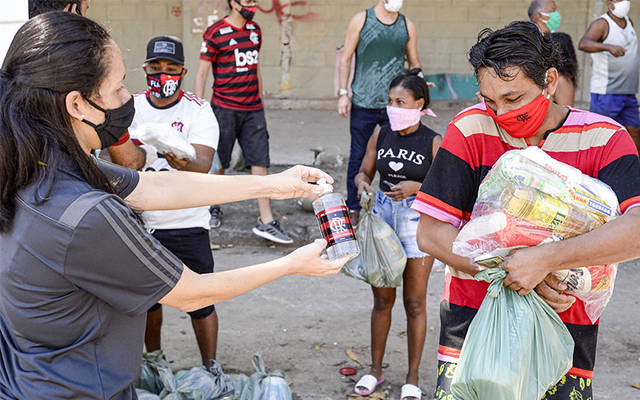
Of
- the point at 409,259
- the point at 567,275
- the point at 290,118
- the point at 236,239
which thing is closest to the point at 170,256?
the point at 567,275

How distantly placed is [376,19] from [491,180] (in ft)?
14.9

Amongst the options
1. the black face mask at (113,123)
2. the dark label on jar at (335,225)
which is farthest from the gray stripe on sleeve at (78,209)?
the dark label on jar at (335,225)

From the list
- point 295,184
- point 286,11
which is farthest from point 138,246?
point 286,11

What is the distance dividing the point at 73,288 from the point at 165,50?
8.33 ft

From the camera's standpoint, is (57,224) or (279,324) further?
(279,324)

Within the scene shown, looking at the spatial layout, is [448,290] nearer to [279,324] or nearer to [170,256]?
[170,256]

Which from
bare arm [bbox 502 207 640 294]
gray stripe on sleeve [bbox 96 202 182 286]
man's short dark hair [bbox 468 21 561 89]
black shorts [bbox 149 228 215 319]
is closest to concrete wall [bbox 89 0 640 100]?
black shorts [bbox 149 228 215 319]

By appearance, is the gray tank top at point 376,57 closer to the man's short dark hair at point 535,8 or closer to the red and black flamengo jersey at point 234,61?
the red and black flamengo jersey at point 234,61

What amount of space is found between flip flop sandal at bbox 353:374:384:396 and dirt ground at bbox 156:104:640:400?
0.31 feet

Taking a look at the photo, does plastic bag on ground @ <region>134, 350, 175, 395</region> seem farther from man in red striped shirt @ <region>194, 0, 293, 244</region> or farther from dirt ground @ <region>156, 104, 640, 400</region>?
man in red striped shirt @ <region>194, 0, 293, 244</region>

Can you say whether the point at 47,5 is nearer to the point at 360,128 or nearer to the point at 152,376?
the point at 152,376

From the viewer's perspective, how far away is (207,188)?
2.67 metres

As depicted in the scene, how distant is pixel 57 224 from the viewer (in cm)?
182

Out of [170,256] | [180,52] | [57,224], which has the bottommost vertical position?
[170,256]
